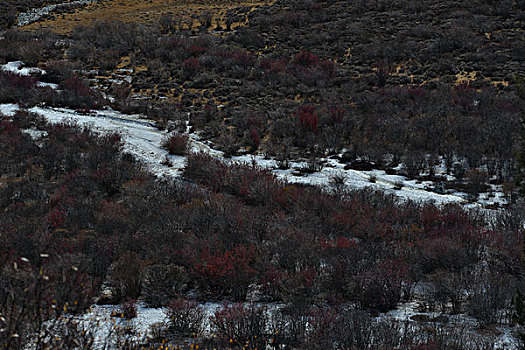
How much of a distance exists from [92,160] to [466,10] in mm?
29144

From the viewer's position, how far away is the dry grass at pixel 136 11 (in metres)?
32.7

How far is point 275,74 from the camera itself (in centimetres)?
2114

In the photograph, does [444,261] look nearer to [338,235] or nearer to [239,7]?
[338,235]

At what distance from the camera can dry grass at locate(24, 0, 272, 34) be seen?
32688 mm

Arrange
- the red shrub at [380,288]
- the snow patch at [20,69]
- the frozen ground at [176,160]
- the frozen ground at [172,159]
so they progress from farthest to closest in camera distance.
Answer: the snow patch at [20,69] → the frozen ground at [172,159] → the frozen ground at [176,160] → the red shrub at [380,288]

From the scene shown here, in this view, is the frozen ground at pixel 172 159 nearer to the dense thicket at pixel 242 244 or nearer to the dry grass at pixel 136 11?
the dense thicket at pixel 242 244

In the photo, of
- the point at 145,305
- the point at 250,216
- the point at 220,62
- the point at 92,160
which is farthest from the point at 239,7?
the point at 145,305

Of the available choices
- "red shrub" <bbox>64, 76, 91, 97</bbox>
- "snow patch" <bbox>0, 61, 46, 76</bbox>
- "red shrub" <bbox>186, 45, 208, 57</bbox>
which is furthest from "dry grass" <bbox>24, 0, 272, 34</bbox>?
"red shrub" <bbox>64, 76, 91, 97</bbox>

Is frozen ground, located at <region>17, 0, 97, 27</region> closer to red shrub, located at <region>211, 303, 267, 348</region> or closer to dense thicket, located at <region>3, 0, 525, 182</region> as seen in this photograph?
dense thicket, located at <region>3, 0, 525, 182</region>

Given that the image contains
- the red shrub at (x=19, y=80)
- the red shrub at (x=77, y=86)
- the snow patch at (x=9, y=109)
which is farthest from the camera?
the red shrub at (x=77, y=86)

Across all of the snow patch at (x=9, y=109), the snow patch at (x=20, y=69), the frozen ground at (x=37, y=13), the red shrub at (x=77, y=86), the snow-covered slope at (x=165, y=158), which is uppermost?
the frozen ground at (x=37, y=13)

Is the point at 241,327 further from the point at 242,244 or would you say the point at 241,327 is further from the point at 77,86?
the point at 77,86

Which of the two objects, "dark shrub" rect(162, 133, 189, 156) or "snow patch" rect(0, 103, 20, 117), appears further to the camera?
"snow patch" rect(0, 103, 20, 117)

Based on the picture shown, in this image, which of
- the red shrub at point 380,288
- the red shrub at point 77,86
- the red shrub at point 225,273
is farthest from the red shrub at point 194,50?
the red shrub at point 380,288
